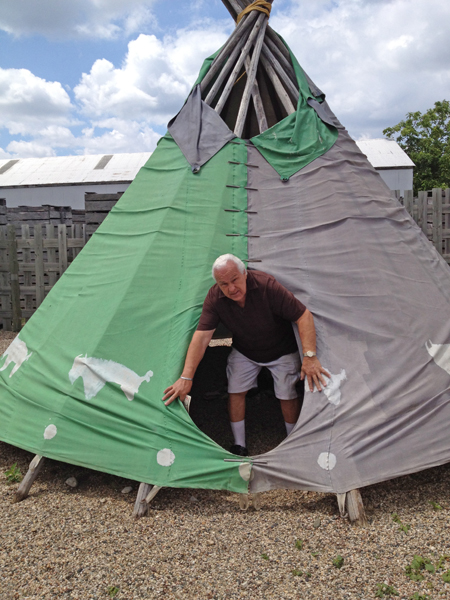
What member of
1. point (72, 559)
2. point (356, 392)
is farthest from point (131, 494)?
point (356, 392)

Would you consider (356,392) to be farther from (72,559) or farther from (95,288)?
(95,288)

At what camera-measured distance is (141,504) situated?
2678 millimetres

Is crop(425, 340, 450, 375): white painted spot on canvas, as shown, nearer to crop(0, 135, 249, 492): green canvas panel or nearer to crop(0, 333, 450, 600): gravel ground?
crop(0, 333, 450, 600): gravel ground

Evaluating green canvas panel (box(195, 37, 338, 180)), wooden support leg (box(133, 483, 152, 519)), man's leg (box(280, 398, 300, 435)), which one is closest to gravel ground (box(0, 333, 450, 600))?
wooden support leg (box(133, 483, 152, 519))

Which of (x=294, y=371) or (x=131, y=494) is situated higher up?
(x=294, y=371)

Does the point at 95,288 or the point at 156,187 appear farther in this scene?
the point at 156,187

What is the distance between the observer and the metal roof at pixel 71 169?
17.0m

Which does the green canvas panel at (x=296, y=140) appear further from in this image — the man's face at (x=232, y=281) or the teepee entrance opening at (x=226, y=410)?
the teepee entrance opening at (x=226, y=410)

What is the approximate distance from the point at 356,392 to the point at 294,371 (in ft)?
1.86

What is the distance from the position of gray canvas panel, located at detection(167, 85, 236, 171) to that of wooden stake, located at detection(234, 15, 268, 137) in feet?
0.42

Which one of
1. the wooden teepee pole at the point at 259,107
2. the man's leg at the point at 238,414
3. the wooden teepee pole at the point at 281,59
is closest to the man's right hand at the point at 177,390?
the man's leg at the point at 238,414

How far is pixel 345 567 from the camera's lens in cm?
220

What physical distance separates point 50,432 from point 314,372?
1.67 metres

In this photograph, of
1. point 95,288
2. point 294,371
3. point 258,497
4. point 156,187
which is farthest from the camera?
point 156,187
